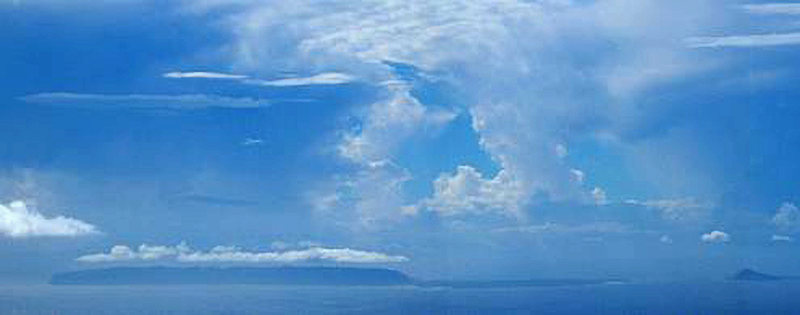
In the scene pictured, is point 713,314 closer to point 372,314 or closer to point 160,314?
point 372,314

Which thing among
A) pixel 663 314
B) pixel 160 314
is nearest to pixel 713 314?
pixel 663 314

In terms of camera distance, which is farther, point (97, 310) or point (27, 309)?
point (97, 310)

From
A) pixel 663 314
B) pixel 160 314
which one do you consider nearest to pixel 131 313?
pixel 160 314

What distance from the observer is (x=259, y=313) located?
642 feet

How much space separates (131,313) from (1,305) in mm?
23116

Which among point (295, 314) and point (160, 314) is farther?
point (295, 314)

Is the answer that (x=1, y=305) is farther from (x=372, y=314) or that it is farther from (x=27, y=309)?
(x=372, y=314)

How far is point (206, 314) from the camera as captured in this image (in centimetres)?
18438

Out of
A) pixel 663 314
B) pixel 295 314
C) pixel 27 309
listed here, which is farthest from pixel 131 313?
pixel 663 314

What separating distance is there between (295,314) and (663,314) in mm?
72036

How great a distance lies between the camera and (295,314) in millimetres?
199750

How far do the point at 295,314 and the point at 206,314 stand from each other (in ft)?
69.9

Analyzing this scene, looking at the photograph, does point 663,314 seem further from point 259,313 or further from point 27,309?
point 27,309

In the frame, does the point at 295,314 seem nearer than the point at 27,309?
No
